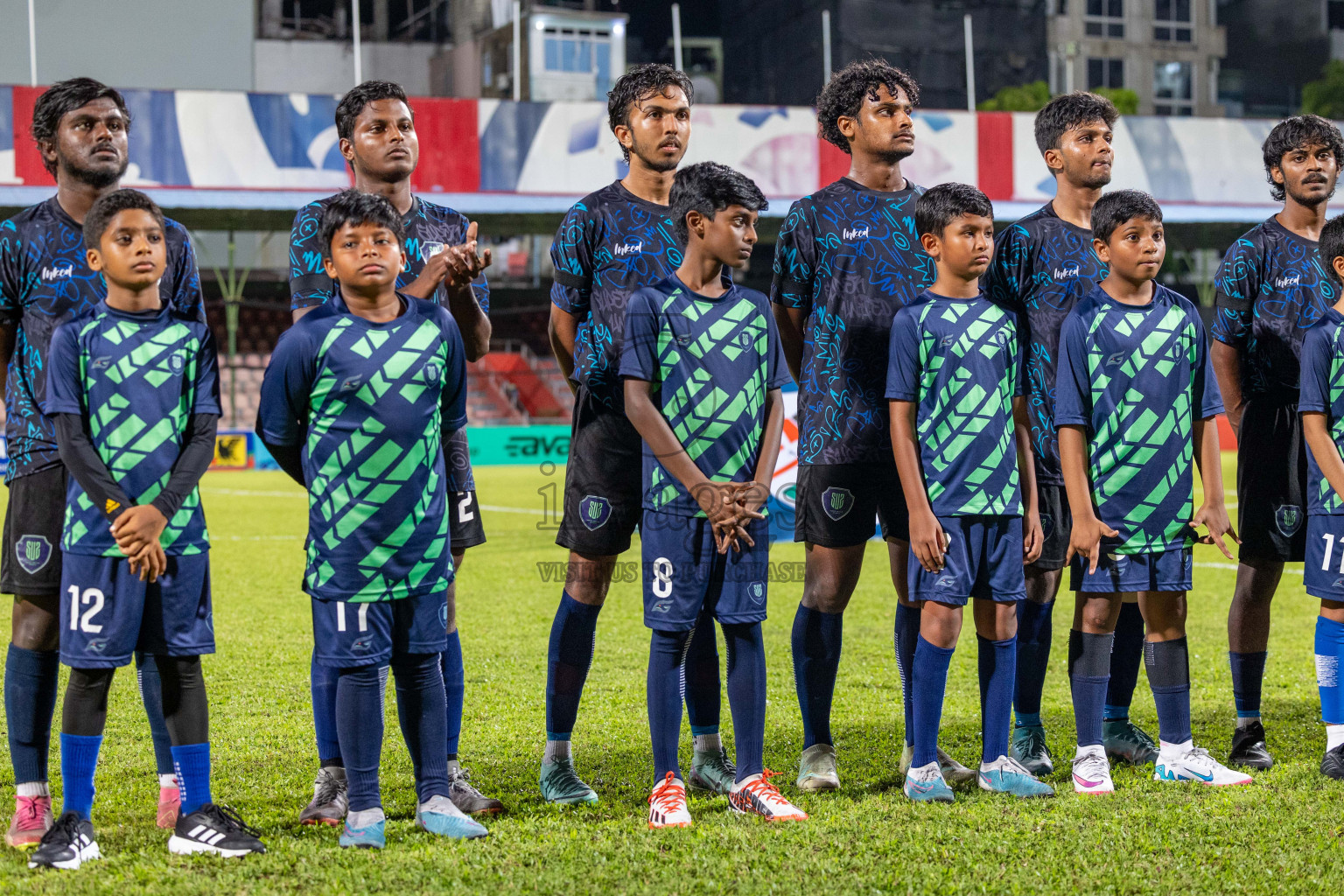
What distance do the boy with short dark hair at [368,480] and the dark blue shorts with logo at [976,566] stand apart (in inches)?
57.1

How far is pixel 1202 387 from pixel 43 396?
349 centimetres

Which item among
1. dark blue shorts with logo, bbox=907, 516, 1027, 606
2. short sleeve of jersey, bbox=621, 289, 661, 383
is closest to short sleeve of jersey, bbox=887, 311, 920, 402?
dark blue shorts with logo, bbox=907, 516, 1027, 606

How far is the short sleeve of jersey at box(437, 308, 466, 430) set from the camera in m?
3.72

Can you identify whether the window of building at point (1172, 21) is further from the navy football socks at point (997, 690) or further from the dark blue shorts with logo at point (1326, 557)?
the navy football socks at point (997, 690)

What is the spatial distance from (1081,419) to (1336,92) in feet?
130

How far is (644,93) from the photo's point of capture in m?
4.24

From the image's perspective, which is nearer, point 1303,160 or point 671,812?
point 671,812

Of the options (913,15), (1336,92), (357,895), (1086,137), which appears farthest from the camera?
(913,15)

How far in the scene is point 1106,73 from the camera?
150ft

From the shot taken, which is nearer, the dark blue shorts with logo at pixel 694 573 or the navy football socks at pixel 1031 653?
the dark blue shorts with logo at pixel 694 573

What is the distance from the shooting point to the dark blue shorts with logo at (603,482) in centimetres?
413

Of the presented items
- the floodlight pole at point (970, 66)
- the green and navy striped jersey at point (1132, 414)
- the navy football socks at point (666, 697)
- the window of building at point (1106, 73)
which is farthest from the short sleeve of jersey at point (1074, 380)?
the window of building at point (1106, 73)

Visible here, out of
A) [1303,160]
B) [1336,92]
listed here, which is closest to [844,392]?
[1303,160]

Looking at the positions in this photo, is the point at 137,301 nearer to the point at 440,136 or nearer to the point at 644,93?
the point at 644,93
